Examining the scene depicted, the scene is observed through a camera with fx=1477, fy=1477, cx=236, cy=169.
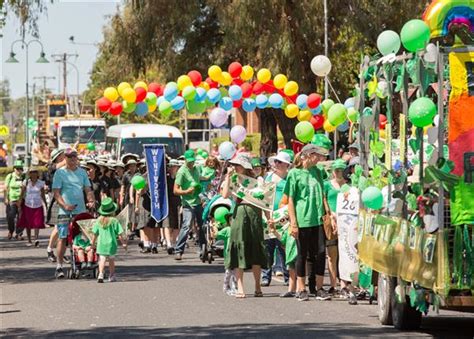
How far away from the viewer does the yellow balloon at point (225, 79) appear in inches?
1013

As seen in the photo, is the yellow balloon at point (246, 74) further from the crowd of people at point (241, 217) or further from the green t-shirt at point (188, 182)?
the green t-shirt at point (188, 182)

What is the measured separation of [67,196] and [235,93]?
220 inches

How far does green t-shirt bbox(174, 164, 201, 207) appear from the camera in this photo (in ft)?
80.4

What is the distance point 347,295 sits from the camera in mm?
17484

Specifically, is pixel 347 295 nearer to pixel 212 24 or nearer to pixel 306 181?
pixel 306 181

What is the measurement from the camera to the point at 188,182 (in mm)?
24531

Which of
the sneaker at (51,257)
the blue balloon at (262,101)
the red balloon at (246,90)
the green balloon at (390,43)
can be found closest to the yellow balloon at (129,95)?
the red balloon at (246,90)

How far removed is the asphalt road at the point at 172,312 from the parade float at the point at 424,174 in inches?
29.0

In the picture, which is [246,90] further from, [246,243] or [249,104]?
[246,243]

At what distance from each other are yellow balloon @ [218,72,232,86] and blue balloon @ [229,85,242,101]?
0.61ft

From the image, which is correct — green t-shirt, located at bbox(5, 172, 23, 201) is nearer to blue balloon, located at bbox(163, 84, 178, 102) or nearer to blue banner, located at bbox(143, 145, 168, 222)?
blue banner, located at bbox(143, 145, 168, 222)

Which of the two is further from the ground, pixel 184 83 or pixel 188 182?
pixel 184 83

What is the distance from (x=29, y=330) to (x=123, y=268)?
8.53 metres

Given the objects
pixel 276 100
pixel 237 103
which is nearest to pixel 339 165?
pixel 276 100
